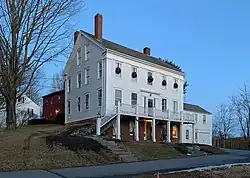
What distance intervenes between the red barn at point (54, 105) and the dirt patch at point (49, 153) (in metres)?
26.4

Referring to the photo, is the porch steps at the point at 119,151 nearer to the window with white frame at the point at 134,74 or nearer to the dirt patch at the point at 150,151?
the dirt patch at the point at 150,151

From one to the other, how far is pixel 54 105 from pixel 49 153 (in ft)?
108

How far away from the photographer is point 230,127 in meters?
69.5

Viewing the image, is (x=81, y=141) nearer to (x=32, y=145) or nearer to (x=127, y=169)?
(x=32, y=145)

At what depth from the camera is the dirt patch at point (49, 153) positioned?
15.5 m

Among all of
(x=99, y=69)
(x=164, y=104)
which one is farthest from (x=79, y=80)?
(x=164, y=104)

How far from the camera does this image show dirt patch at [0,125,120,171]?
15531mm

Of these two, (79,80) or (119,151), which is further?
(79,80)

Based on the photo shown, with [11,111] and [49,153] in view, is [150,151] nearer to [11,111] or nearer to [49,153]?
[49,153]

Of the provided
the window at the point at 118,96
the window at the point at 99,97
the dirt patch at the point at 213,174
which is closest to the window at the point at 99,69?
the window at the point at 99,97

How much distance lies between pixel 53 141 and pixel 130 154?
14.6ft

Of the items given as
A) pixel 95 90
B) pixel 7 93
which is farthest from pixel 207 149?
pixel 7 93

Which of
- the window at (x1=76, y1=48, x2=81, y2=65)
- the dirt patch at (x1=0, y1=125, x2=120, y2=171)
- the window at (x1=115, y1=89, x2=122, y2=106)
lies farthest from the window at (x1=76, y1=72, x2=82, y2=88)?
the dirt patch at (x1=0, y1=125, x2=120, y2=171)

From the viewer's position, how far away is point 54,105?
4956cm
